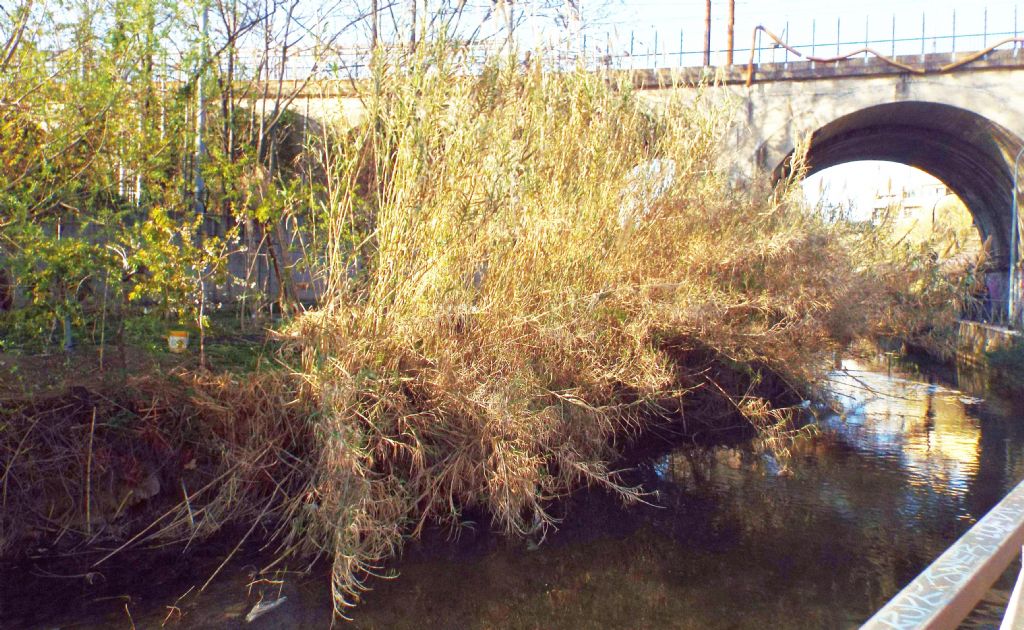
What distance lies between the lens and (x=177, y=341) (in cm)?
706

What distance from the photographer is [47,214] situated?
6559 millimetres

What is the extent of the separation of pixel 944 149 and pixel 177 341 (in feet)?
65.2

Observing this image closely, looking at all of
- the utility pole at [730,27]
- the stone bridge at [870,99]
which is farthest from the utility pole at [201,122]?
the utility pole at [730,27]

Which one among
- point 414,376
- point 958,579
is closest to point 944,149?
point 414,376

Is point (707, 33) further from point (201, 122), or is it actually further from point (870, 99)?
point (201, 122)

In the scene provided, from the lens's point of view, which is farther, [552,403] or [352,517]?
[552,403]

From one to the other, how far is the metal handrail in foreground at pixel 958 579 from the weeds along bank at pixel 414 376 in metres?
4.09

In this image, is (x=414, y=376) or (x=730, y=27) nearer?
(x=414, y=376)

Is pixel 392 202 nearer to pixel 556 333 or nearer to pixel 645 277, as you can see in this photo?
pixel 556 333

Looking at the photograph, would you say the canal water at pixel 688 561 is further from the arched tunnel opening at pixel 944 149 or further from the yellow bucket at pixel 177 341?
the arched tunnel opening at pixel 944 149

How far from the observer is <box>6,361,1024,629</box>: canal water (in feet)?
17.7

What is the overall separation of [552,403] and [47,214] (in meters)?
4.05

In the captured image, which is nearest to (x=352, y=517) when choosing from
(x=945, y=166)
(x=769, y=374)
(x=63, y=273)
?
(x=63, y=273)

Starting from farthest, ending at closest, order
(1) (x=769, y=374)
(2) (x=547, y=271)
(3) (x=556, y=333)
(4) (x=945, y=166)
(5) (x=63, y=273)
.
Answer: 1. (4) (x=945, y=166)
2. (1) (x=769, y=374)
3. (2) (x=547, y=271)
4. (3) (x=556, y=333)
5. (5) (x=63, y=273)
